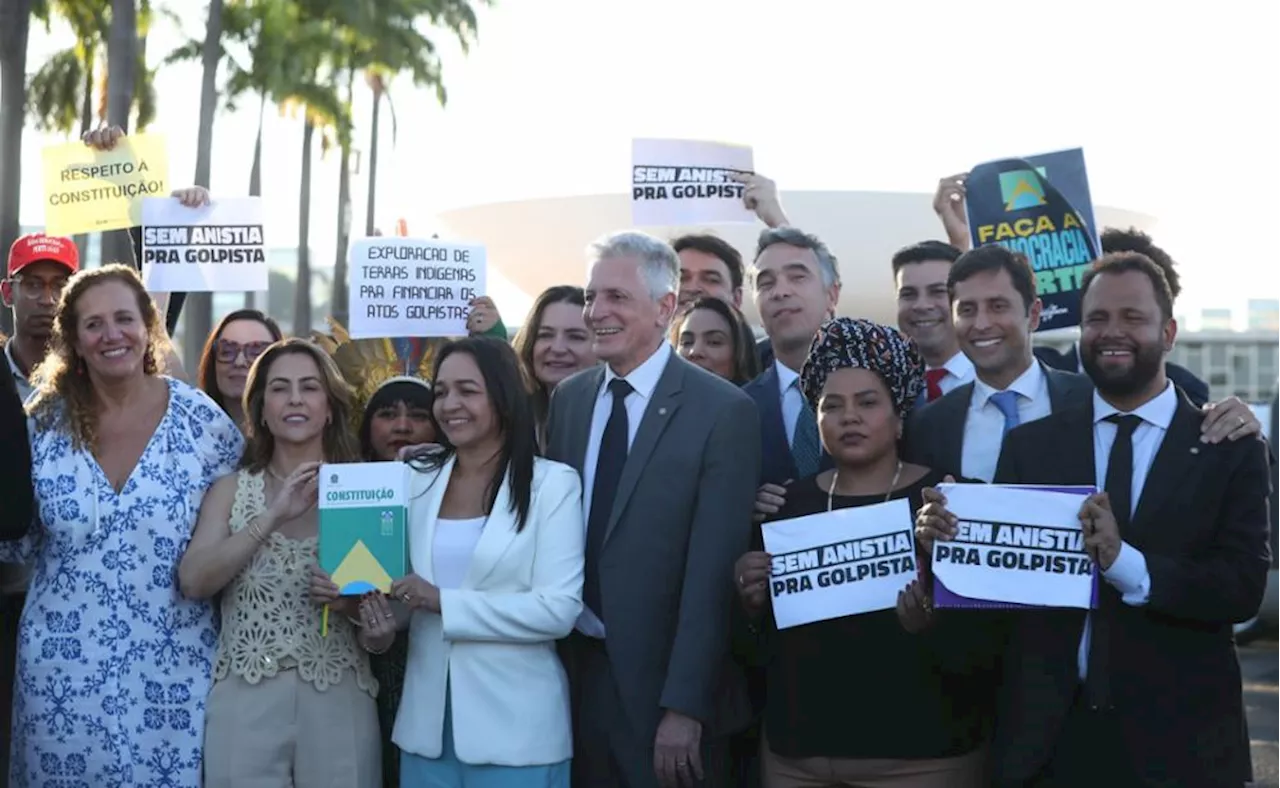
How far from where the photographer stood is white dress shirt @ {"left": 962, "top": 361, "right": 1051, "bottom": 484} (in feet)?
19.5

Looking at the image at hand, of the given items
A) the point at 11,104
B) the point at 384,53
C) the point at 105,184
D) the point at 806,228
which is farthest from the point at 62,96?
the point at 105,184

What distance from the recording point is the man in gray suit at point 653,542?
5645mm

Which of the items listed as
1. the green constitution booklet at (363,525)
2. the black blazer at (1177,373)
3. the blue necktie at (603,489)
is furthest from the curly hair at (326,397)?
the black blazer at (1177,373)

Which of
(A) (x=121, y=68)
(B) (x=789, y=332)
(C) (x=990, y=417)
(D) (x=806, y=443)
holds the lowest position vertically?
(D) (x=806, y=443)

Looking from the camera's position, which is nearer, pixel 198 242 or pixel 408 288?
pixel 408 288

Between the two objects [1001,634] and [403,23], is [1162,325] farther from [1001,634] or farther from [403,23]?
[403,23]

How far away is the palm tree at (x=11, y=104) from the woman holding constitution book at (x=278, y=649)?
12935 millimetres

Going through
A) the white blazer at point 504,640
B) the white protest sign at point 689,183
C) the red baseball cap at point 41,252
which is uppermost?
the white protest sign at point 689,183

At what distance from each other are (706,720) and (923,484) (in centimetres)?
109

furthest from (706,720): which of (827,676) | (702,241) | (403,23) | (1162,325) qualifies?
(403,23)

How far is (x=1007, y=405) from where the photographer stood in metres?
6.05

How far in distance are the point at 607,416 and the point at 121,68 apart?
55.3 ft

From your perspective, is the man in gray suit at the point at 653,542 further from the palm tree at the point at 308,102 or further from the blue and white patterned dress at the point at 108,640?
the palm tree at the point at 308,102

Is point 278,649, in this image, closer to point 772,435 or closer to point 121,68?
point 772,435
